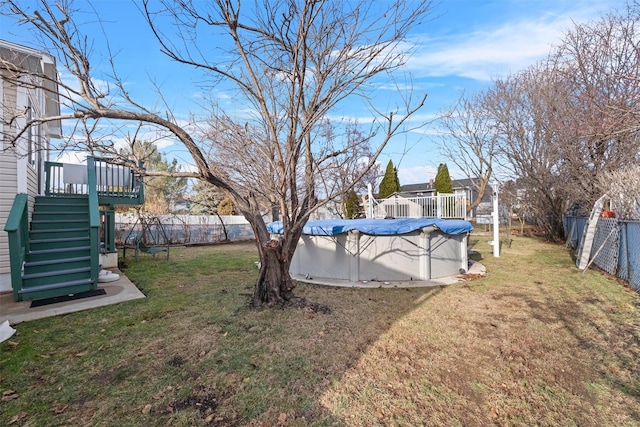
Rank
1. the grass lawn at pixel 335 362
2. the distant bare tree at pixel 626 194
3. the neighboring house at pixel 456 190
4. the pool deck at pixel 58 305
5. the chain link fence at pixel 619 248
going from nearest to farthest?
the grass lawn at pixel 335 362
the pool deck at pixel 58 305
the chain link fence at pixel 619 248
the distant bare tree at pixel 626 194
the neighboring house at pixel 456 190

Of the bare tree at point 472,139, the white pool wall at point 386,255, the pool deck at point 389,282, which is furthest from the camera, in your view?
the bare tree at point 472,139

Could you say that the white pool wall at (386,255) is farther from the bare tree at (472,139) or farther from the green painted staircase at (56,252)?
the bare tree at (472,139)

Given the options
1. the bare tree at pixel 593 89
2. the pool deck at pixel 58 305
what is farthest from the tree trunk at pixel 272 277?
the bare tree at pixel 593 89

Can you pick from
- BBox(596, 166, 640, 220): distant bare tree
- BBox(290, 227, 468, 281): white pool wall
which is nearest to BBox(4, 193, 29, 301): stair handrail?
BBox(290, 227, 468, 281): white pool wall

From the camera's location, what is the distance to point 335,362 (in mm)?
2900

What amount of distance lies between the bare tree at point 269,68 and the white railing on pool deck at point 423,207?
6.78 meters

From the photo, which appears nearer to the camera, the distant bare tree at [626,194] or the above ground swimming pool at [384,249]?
the above ground swimming pool at [384,249]

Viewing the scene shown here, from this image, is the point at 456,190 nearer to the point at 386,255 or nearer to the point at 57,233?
the point at 386,255

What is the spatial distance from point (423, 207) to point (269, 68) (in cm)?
837

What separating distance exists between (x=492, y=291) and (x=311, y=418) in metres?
4.53

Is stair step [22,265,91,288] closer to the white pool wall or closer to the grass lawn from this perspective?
the grass lawn

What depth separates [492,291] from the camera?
539cm

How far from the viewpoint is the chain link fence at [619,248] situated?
551 cm

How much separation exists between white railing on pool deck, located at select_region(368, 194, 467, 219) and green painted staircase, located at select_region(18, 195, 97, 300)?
884cm
